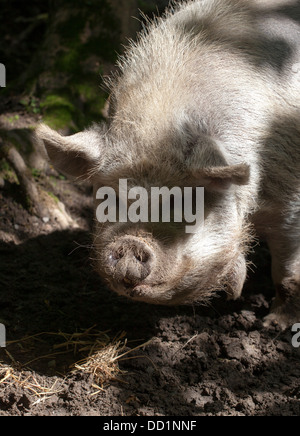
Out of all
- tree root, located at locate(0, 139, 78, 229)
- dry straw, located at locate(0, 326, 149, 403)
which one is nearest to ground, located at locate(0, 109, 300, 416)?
dry straw, located at locate(0, 326, 149, 403)

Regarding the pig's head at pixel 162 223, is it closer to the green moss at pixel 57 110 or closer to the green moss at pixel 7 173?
the green moss at pixel 7 173

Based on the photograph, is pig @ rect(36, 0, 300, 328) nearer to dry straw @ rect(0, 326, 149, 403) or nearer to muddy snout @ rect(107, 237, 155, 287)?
muddy snout @ rect(107, 237, 155, 287)

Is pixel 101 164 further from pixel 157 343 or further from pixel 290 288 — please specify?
pixel 290 288

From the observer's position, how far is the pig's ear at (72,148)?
4.07 m

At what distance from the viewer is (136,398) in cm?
383

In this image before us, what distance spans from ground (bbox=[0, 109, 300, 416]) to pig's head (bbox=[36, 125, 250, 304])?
56cm

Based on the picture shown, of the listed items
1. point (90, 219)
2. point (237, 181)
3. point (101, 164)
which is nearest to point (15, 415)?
point (101, 164)

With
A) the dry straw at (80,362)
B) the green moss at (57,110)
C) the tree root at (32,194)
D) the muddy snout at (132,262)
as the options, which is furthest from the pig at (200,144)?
the green moss at (57,110)

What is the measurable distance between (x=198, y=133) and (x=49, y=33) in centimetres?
435

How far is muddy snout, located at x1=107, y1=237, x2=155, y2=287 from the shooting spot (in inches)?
142

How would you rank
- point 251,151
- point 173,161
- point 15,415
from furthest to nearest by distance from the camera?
point 251,151
point 173,161
point 15,415

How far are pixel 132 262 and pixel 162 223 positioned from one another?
345 mm

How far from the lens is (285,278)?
16.3 feet

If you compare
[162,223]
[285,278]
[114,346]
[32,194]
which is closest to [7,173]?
[32,194]
